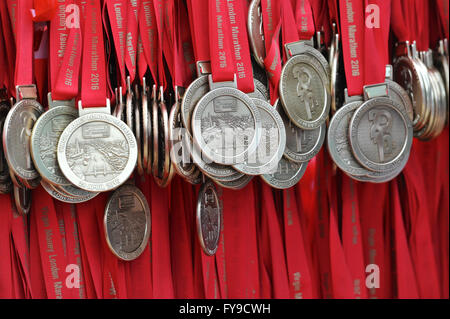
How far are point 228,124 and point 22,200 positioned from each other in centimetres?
51

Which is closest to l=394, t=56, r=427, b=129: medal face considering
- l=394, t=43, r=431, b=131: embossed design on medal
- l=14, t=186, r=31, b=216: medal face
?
l=394, t=43, r=431, b=131: embossed design on medal

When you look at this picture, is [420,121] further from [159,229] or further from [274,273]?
[159,229]

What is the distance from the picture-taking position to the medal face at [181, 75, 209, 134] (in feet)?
4.25

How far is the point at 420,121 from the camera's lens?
4.90 feet

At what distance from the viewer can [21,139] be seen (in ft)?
4.13

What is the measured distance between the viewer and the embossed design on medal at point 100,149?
126 centimetres

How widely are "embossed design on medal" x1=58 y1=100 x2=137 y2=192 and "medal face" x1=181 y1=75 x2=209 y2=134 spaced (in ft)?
0.41

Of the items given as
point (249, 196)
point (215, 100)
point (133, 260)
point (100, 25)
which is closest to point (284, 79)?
point (215, 100)

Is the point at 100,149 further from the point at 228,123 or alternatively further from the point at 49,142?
the point at 228,123

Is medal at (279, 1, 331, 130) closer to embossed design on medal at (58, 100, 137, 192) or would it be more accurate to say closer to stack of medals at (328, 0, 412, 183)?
stack of medals at (328, 0, 412, 183)

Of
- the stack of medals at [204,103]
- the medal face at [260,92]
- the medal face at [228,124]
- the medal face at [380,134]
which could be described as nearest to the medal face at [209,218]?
the stack of medals at [204,103]

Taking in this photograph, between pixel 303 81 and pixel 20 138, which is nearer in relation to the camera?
pixel 20 138

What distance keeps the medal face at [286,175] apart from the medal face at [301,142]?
0.9 inches

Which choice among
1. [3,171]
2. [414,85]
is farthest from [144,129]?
[414,85]
